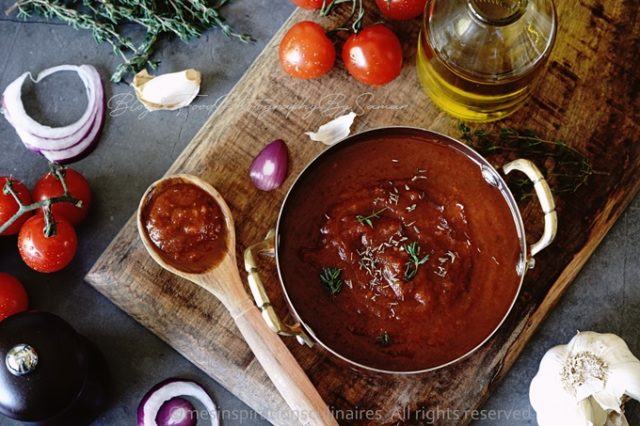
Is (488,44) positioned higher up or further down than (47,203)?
higher up

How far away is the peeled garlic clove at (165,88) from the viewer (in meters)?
2.40

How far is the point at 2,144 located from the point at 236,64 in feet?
2.46

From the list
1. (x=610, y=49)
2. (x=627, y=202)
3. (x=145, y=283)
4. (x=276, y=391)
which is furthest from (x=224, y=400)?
(x=610, y=49)

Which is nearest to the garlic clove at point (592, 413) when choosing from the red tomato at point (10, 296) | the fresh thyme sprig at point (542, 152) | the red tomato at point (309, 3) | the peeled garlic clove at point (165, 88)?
the fresh thyme sprig at point (542, 152)

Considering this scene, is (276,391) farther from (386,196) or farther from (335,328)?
(386,196)

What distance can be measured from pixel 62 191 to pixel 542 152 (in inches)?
53.0

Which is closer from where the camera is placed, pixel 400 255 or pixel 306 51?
pixel 400 255

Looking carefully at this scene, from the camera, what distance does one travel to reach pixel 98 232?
242 centimetres

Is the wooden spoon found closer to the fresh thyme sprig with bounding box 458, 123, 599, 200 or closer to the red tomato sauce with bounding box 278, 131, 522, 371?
the red tomato sauce with bounding box 278, 131, 522, 371

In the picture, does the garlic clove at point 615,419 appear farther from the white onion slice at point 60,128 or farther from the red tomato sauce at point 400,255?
the white onion slice at point 60,128

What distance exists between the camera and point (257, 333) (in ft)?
6.79

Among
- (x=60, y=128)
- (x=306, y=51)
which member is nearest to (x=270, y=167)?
(x=306, y=51)

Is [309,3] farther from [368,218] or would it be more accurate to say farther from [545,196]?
[545,196]

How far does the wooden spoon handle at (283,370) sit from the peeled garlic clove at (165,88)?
71 centimetres
